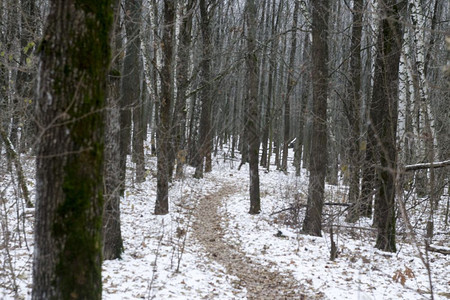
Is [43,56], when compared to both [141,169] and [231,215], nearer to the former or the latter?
[231,215]

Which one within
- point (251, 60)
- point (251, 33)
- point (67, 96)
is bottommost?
point (67, 96)

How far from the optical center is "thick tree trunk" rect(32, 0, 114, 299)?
2.48m

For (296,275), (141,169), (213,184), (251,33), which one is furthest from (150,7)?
(296,275)

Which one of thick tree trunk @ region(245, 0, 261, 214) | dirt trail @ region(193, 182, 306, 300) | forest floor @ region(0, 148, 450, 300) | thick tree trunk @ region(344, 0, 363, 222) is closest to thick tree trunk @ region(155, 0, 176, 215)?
forest floor @ region(0, 148, 450, 300)

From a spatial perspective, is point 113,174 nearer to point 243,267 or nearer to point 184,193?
point 243,267

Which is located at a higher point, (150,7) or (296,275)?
(150,7)

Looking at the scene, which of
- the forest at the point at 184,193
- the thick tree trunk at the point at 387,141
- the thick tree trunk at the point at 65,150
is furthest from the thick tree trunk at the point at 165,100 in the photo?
the thick tree trunk at the point at 65,150

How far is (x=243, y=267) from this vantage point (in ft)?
21.7

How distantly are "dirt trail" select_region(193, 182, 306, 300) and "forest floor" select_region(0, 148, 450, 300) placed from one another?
16 mm

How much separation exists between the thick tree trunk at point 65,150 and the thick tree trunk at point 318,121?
632 centimetres

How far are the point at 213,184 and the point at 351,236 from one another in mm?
7867

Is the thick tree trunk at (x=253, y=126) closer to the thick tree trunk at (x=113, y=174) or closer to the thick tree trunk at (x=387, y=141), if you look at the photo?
the thick tree trunk at (x=387, y=141)

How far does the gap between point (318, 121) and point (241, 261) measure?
3.56m

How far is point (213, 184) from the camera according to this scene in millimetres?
15508
